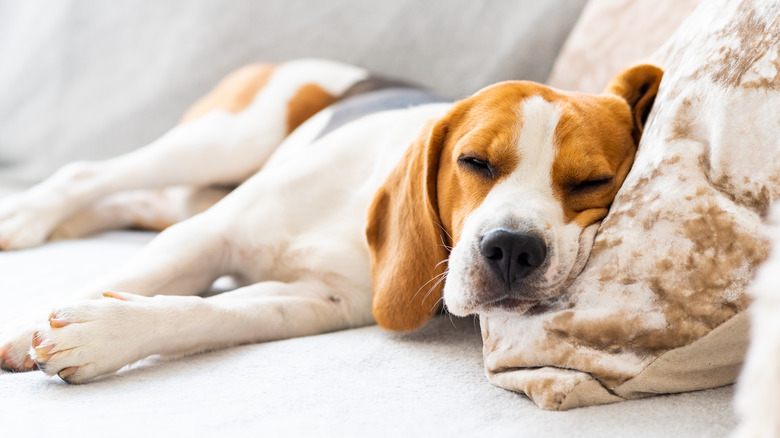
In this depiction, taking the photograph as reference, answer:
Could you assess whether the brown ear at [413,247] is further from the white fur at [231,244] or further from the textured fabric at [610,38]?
the textured fabric at [610,38]

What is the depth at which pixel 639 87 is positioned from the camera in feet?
6.57

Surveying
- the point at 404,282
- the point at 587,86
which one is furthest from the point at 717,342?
the point at 587,86

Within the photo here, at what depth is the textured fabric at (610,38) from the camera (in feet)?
8.72

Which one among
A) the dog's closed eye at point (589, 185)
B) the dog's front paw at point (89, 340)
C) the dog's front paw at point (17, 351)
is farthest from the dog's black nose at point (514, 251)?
the dog's front paw at point (17, 351)

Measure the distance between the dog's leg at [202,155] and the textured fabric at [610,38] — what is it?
1.02 m

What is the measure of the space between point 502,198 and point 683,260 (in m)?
0.46

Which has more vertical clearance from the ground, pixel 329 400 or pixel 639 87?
pixel 639 87

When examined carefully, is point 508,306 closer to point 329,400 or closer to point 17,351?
point 329,400

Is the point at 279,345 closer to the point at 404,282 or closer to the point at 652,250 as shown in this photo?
the point at 404,282

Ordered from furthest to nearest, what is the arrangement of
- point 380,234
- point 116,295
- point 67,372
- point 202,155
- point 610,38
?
point 202,155 < point 610,38 < point 380,234 < point 116,295 < point 67,372

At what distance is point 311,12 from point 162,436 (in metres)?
3.02

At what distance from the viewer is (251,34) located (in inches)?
157

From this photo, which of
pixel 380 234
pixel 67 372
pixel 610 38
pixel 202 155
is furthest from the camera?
pixel 202 155

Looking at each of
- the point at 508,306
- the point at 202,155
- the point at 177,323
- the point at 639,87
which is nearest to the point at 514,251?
the point at 508,306
